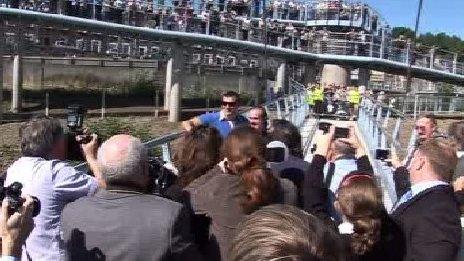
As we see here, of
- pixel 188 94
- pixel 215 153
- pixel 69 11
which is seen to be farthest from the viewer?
pixel 188 94

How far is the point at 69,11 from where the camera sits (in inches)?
1243

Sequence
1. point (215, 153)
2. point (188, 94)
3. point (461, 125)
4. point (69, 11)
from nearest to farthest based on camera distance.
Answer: point (215, 153), point (461, 125), point (69, 11), point (188, 94)

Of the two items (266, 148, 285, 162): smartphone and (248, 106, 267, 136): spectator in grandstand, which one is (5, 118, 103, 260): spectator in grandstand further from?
(248, 106, 267, 136): spectator in grandstand

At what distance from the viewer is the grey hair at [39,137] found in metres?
3.88

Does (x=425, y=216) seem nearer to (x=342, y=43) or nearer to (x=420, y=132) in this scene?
(x=420, y=132)

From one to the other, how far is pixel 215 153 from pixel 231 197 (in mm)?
542

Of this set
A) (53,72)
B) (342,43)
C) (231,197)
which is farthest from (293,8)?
(231,197)

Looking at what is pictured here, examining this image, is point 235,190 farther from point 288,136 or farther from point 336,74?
point 336,74

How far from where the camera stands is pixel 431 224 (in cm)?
345

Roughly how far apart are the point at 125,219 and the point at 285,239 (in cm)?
140

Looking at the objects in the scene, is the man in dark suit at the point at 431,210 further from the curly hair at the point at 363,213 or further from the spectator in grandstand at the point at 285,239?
the spectator in grandstand at the point at 285,239

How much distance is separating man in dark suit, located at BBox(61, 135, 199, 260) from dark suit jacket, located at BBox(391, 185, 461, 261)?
987 millimetres


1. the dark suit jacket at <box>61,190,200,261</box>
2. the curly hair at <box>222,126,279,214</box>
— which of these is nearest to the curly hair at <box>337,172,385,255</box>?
the curly hair at <box>222,126,279,214</box>

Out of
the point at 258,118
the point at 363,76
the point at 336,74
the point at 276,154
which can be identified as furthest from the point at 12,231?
the point at 363,76
